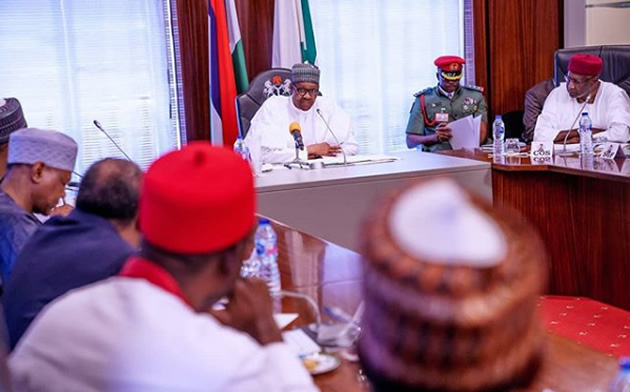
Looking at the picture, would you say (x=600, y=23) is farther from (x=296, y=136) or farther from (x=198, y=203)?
(x=198, y=203)

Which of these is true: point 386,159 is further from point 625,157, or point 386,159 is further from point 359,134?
point 359,134

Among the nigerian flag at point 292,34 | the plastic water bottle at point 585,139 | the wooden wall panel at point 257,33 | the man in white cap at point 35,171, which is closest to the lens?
the man in white cap at point 35,171

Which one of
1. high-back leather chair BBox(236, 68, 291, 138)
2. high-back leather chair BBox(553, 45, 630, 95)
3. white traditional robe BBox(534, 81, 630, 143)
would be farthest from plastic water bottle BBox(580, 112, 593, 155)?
high-back leather chair BBox(236, 68, 291, 138)

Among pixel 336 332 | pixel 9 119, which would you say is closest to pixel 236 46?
pixel 9 119

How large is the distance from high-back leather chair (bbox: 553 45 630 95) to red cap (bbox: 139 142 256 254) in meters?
4.93

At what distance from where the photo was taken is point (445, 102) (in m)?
5.61

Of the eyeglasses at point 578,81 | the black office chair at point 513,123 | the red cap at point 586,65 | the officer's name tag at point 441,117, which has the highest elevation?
the red cap at point 586,65

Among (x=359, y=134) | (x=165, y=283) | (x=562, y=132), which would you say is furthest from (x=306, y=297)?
(x=359, y=134)

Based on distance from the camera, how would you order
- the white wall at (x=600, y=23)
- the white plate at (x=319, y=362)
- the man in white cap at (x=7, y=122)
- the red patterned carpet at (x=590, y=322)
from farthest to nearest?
the white wall at (x=600, y=23) → the red patterned carpet at (x=590, y=322) → the man in white cap at (x=7, y=122) → the white plate at (x=319, y=362)

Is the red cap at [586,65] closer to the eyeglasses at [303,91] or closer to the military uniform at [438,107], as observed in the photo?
the military uniform at [438,107]

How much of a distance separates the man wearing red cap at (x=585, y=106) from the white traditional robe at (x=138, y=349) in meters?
Result: 4.13

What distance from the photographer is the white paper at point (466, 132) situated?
4.83 metres

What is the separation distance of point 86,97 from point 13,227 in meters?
3.17

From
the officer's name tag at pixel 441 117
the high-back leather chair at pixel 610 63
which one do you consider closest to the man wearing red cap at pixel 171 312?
the officer's name tag at pixel 441 117
